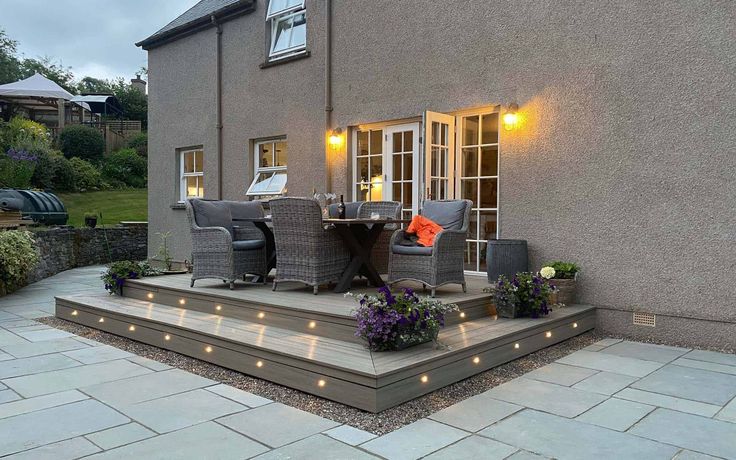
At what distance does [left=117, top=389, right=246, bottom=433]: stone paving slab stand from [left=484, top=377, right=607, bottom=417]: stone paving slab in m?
1.60

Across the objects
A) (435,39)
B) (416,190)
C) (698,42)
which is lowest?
(416,190)

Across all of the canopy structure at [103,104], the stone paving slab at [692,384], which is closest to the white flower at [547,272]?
the stone paving slab at [692,384]

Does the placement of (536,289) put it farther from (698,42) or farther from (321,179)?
(321,179)

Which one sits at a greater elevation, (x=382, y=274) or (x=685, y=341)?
(x=382, y=274)

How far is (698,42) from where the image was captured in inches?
171

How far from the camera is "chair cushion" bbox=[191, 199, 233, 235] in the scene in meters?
5.48

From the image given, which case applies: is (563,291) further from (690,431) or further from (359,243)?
(690,431)

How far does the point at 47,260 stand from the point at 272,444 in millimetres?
8722

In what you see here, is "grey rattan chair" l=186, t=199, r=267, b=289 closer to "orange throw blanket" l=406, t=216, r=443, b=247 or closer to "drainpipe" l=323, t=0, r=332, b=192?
"orange throw blanket" l=406, t=216, r=443, b=247

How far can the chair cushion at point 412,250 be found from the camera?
4.61 metres

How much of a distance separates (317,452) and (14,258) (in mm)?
6283

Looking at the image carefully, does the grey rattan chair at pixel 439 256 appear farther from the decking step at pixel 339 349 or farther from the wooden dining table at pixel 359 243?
the decking step at pixel 339 349

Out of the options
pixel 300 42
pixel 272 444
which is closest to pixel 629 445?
pixel 272 444

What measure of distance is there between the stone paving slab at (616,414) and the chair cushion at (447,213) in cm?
221
